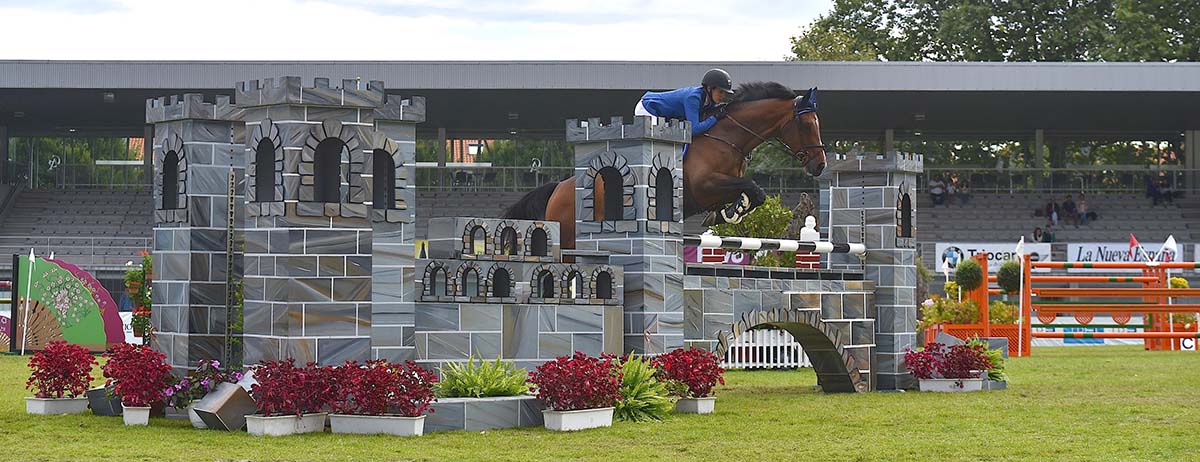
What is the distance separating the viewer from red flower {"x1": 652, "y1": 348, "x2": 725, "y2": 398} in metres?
14.5

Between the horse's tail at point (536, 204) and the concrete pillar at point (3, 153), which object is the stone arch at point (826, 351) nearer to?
the horse's tail at point (536, 204)

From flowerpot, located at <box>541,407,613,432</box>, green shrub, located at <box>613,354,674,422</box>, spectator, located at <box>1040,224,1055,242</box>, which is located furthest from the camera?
spectator, located at <box>1040,224,1055,242</box>

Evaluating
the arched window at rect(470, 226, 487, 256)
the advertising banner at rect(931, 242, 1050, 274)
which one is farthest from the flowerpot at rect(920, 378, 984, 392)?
the advertising banner at rect(931, 242, 1050, 274)

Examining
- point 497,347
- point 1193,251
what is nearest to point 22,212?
point 1193,251

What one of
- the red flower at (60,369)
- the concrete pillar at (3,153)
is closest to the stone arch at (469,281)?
the red flower at (60,369)

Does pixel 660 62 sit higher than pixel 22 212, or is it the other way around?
pixel 660 62

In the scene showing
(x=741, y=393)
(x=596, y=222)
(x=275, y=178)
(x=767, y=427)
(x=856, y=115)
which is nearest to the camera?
(x=275, y=178)

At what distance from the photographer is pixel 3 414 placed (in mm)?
14078

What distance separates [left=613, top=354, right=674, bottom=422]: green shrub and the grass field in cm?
18

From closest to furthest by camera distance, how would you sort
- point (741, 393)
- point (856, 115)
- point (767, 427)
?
1. point (767, 427)
2. point (741, 393)
3. point (856, 115)

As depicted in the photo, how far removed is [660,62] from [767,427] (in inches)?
1020

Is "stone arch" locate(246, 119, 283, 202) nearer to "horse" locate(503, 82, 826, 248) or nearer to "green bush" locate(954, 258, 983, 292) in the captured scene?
"horse" locate(503, 82, 826, 248)

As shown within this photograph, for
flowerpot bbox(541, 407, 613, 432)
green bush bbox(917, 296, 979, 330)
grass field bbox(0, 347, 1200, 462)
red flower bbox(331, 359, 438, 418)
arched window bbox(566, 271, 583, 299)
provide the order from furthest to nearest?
green bush bbox(917, 296, 979, 330)
arched window bbox(566, 271, 583, 299)
flowerpot bbox(541, 407, 613, 432)
red flower bbox(331, 359, 438, 418)
grass field bbox(0, 347, 1200, 462)

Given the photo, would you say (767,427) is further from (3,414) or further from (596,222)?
(3,414)
